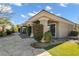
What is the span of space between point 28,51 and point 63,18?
8.45 feet

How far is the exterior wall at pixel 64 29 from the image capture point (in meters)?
12.5

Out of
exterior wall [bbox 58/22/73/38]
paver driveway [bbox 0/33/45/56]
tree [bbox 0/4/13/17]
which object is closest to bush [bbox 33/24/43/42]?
paver driveway [bbox 0/33/45/56]

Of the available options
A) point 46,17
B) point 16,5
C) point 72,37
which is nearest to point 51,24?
point 46,17

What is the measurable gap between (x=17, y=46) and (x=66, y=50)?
8.32 feet

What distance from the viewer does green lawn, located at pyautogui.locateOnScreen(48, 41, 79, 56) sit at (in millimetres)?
11258

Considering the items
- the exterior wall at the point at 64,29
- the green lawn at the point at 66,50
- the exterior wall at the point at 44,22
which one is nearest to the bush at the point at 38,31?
the exterior wall at the point at 44,22

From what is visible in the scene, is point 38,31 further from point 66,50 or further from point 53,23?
point 66,50

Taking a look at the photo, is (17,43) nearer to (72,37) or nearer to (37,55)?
(37,55)

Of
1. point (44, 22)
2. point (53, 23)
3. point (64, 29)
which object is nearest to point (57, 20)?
point (53, 23)

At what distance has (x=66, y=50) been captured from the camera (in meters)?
11.6

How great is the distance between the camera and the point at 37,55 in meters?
11.1

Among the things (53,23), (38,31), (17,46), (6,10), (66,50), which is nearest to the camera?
(66,50)

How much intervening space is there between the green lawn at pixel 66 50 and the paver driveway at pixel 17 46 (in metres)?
0.65

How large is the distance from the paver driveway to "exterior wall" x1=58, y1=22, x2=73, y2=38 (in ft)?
5.26
